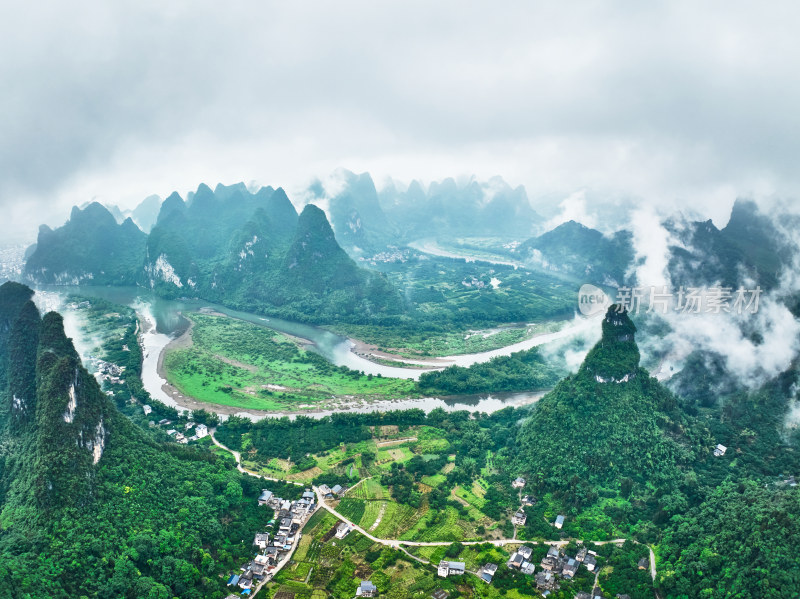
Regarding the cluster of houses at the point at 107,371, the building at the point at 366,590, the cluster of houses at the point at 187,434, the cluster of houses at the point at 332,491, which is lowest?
the building at the point at 366,590

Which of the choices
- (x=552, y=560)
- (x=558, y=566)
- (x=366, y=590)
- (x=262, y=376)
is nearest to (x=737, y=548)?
(x=558, y=566)

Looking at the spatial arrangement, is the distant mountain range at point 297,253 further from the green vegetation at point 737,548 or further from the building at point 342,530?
the building at point 342,530

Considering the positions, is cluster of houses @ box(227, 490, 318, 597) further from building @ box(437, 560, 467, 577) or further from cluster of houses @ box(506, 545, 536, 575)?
cluster of houses @ box(506, 545, 536, 575)

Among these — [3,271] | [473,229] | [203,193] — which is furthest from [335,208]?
[3,271]

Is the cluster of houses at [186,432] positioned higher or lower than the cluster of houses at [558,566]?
higher

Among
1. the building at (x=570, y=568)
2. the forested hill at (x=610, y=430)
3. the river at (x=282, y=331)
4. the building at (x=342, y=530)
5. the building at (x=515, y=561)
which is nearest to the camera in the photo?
the building at (x=570, y=568)

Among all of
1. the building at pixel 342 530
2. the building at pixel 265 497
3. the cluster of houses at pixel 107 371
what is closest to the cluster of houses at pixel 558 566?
the building at pixel 342 530

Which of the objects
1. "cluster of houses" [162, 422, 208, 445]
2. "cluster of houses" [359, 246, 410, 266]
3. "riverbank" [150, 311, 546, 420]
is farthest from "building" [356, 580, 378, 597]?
"cluster of houses" [359, 246, 410, 266]

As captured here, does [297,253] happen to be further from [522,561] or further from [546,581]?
[546,581]
